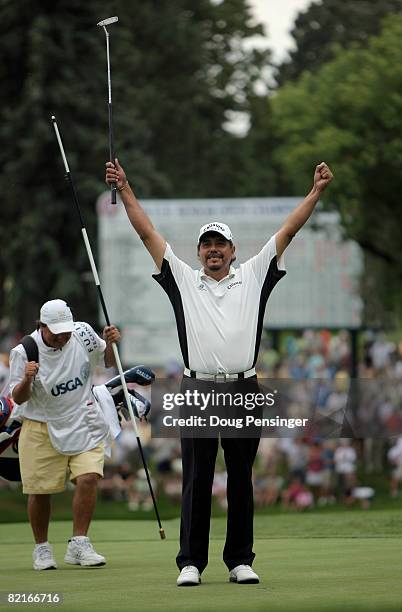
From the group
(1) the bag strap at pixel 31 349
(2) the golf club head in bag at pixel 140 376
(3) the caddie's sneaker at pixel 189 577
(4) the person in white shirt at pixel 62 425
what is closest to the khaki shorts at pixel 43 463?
(4) the person in white shirt at pixel 62 425

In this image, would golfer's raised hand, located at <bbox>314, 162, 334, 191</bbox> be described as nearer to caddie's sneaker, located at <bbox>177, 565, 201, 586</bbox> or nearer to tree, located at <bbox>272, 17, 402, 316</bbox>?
caddie's sneaker, located at <bbox>177, 565, 201, 586</bbox>

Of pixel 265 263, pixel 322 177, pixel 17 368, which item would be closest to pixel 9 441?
pixel 17 368

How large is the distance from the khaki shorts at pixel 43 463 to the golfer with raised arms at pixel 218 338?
6.49 ft

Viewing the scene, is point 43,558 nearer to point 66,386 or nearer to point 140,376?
point 66,386

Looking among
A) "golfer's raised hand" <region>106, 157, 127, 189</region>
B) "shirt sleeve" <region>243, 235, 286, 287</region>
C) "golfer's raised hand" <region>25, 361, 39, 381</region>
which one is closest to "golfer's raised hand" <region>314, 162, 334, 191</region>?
"shirt sleeve" <region>243, 235, 286, 287</region>

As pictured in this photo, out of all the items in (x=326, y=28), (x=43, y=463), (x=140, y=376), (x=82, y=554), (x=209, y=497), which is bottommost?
(x=82, y=554)

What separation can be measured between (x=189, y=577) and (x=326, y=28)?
194 ft

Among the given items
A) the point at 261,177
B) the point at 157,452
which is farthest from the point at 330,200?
the point at 261,177

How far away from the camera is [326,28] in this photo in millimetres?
66250

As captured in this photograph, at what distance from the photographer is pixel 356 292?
2695cm

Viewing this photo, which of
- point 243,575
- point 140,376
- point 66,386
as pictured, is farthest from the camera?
point 140,376

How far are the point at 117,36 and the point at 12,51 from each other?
2904 mm

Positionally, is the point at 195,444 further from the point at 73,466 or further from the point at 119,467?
the point at 119,467

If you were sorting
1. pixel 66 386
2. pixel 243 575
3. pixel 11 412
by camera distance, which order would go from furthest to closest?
pixel 11 412 → pixel 66 386 → pixel 243 575
